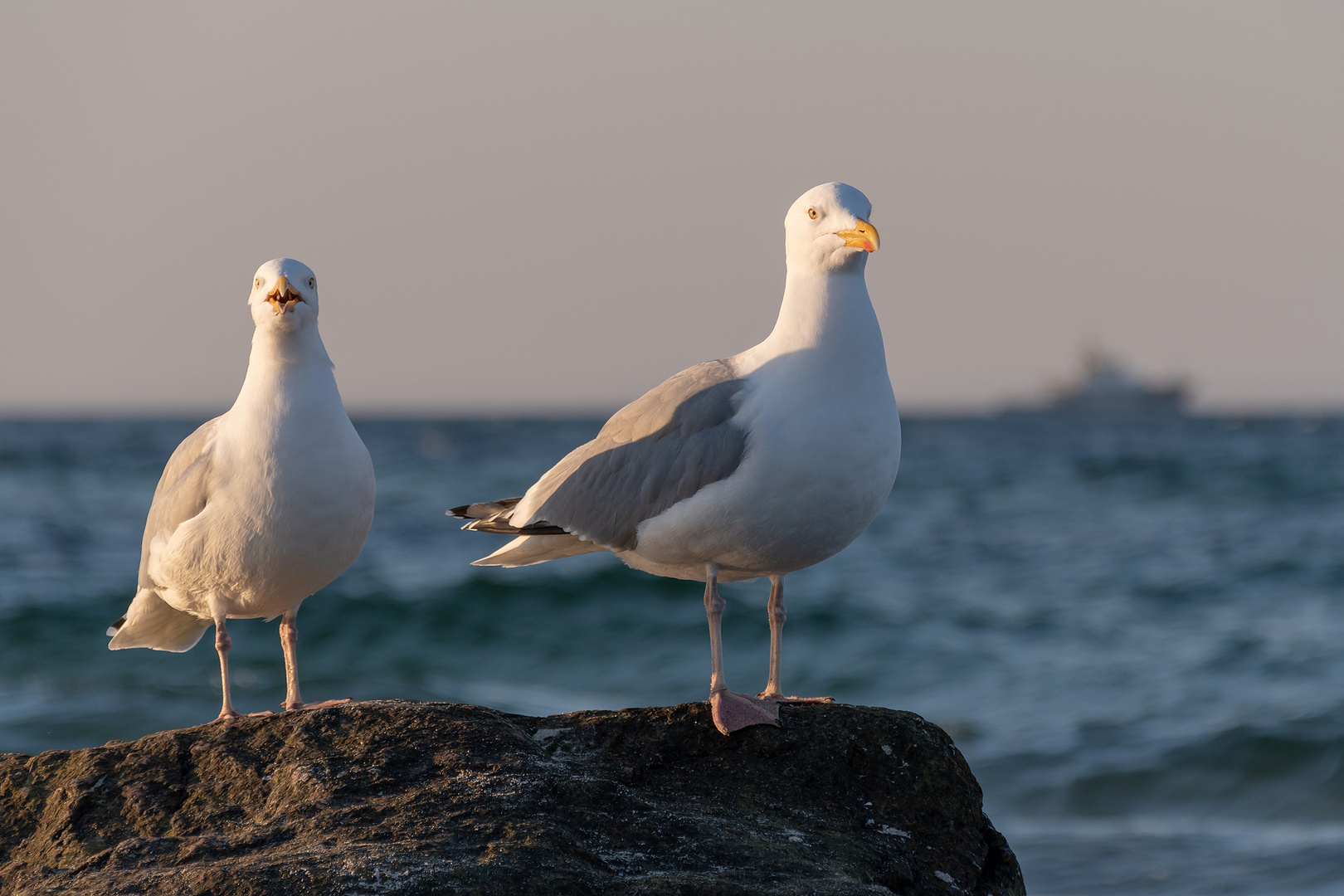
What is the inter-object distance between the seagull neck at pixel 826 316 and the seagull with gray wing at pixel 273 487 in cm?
177

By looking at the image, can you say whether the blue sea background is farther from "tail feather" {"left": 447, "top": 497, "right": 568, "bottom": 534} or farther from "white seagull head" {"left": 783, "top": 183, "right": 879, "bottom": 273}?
"white seagull head" {"left": 783, "top": 183, "right": 879, "bottom": 273}

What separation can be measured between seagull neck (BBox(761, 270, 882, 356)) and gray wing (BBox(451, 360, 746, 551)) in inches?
10.8

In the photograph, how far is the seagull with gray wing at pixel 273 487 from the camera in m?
4.79

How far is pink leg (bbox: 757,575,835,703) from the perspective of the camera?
489 centimetres

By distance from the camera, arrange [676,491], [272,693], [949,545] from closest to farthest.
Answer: [676,491]
[272,693]
[949,545]

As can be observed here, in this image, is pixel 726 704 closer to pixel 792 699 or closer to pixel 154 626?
pixel 792 699

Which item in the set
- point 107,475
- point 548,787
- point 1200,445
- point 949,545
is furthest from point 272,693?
point 1200,445

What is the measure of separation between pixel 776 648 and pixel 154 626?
9.68ft

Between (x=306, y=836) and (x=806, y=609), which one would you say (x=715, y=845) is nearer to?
(x=306, y=836)

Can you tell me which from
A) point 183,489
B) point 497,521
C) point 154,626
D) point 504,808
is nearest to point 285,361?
point 183,489

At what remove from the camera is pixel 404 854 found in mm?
3348

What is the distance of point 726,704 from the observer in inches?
182

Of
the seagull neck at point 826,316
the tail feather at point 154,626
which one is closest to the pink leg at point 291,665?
the tail feather at point 154,626

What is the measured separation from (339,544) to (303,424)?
0.49m
